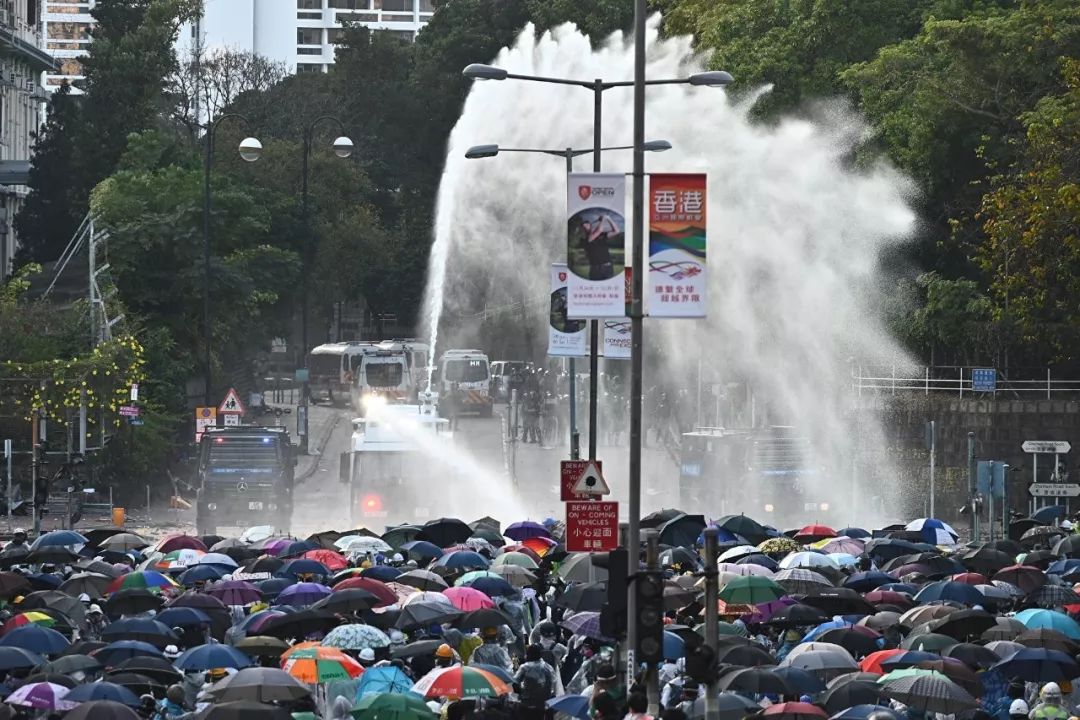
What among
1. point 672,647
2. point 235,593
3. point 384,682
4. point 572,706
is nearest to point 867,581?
point 672,647

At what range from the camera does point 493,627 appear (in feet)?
71.4

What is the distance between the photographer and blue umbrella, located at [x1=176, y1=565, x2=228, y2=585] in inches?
1028

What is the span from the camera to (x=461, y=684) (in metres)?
18.6

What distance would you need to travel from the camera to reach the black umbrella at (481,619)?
856 inches

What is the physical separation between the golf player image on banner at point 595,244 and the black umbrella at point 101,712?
6347 mm

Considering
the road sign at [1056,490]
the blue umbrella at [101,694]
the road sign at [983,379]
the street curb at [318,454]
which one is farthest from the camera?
the street curb at [318,454]

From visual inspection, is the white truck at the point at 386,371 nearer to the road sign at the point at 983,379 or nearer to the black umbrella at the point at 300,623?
the road sign at the point at 983,379

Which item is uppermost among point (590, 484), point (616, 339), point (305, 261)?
point (305, 261)

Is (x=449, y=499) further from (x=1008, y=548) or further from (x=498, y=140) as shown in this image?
(x=498, y=140)

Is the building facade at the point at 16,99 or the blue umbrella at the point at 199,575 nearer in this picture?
the blue umbrella at the point at 199,575

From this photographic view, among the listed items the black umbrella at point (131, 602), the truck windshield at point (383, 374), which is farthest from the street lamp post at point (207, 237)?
the black umbrella at point (131, 602)

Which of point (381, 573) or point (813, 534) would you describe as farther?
point (813, 534)

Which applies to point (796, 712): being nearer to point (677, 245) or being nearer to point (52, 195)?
point (677, 245)

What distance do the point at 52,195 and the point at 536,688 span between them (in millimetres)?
61379
